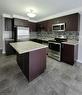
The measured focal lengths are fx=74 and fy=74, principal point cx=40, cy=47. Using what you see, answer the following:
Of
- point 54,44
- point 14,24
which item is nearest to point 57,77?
point 54,44

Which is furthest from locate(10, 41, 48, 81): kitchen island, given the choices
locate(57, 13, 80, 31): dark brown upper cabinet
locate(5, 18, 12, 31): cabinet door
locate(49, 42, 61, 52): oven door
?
locate(5, 18, 12, 31): cabinet door

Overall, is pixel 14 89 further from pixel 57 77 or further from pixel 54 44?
pixel 54 44

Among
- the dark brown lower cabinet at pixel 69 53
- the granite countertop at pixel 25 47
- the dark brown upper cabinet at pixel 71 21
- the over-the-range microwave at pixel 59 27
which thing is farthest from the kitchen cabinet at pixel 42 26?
the granite countertop at pixel 25 47

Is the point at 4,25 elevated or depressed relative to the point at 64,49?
elevated

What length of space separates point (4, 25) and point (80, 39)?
4500 mm

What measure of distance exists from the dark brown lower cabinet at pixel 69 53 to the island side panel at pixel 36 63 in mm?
1417

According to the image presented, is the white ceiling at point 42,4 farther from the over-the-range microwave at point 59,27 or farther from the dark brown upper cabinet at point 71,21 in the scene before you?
the over-the-range microwave at point 59,27

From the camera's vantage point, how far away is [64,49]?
3.45 meters

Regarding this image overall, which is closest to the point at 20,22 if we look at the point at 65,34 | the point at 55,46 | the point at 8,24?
the point at 8,24

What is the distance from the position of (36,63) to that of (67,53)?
1766 mm

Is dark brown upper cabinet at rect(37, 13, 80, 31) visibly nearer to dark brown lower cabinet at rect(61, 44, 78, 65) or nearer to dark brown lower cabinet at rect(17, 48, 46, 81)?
dark brown lower cabinet at rect(61, 44, 78, 65)

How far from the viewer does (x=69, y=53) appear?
3.27 meters

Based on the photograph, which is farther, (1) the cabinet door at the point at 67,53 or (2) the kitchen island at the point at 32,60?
(1) the cabinet door at the point at 67,53

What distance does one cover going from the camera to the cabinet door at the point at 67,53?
3190mm
